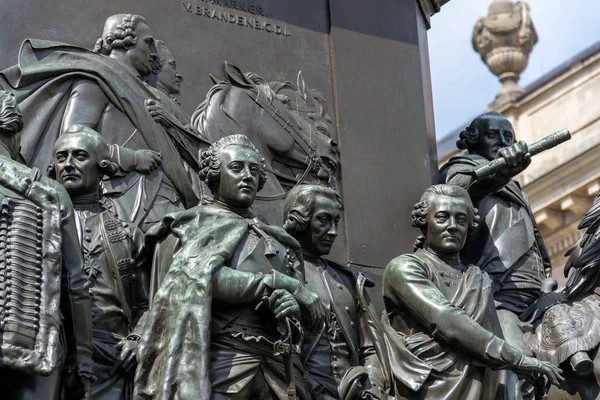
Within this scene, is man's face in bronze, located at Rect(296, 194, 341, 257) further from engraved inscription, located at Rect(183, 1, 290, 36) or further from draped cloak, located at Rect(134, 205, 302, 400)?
engraved inscription, located at Rect(183, 1, 290, 36)

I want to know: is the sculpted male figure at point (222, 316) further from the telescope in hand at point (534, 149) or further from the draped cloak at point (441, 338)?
the telescope in hand at point (534, 149)

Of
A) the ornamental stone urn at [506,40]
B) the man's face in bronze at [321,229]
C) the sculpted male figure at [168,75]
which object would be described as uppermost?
the ornamental stone urn at [506,40]

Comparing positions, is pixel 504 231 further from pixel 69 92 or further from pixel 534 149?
pixel 69 92

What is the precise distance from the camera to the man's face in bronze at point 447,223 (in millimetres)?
13578

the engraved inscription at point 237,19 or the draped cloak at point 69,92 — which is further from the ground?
the engraved inscription at point 237,19

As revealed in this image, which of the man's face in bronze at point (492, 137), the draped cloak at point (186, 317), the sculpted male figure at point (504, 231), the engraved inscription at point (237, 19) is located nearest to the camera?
the draped cloak at point (186, 317)

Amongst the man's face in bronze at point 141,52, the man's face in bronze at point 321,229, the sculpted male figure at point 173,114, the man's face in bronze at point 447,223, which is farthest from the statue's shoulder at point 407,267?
the man's face in bronze at point 141,52

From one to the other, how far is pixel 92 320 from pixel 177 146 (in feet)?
6.20

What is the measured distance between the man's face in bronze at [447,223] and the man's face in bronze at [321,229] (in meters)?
0.70

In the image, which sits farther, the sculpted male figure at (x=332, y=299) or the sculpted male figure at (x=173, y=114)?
the sculpted male figure at (x=173, y=114)

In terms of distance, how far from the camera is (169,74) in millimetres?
14102

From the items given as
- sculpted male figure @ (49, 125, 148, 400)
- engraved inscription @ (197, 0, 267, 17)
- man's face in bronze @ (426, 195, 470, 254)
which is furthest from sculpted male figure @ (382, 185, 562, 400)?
engraved inscription @ (197, 0, 267, 17)

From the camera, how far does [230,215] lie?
41.6 feet

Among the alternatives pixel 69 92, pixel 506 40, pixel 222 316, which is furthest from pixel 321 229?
pixel 506 40
